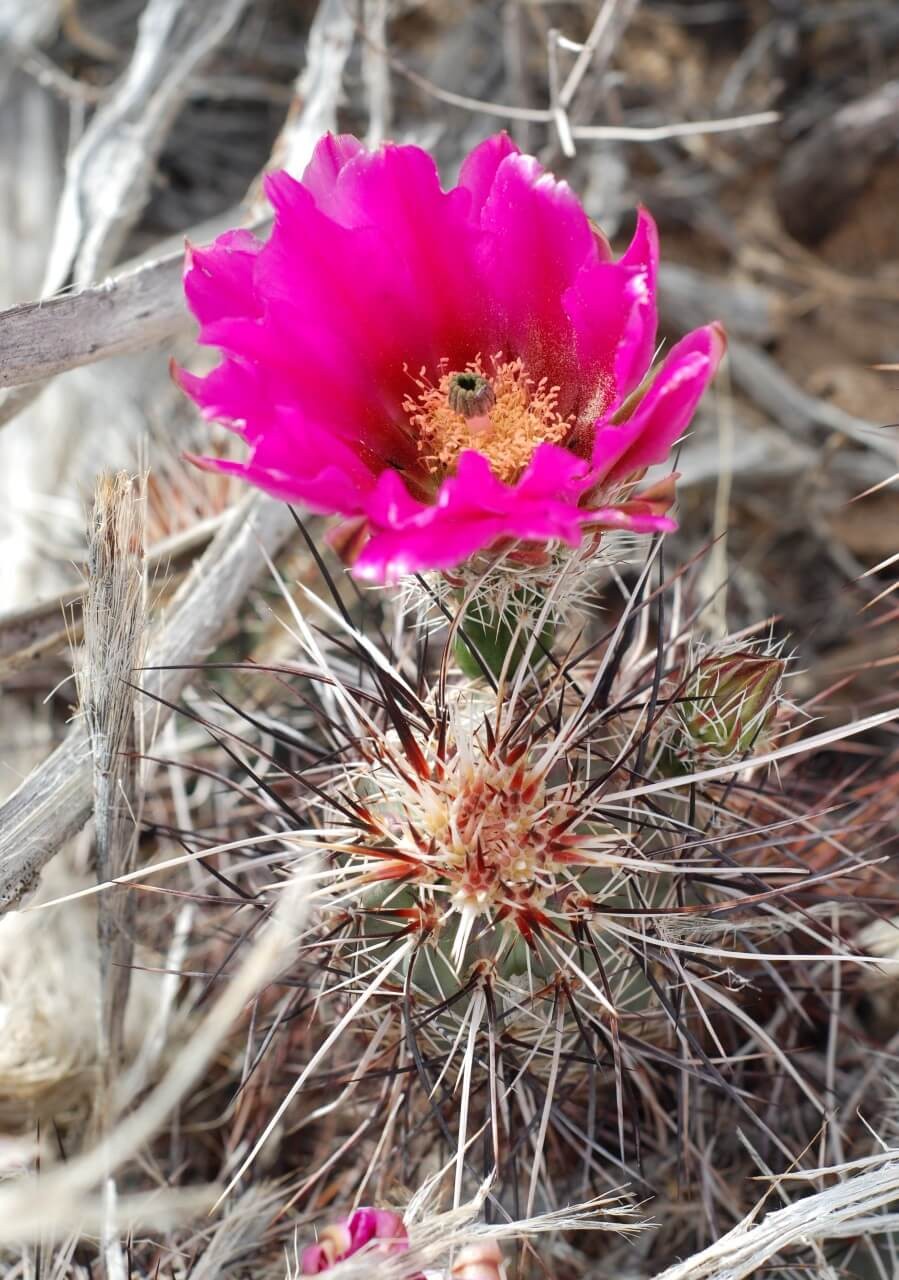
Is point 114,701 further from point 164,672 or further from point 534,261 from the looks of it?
point 534,261

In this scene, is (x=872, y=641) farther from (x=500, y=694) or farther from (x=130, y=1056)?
(x=130, y=1056)

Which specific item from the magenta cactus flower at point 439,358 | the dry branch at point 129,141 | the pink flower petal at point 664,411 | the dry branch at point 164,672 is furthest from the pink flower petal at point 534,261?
the dry branch at point 129,141

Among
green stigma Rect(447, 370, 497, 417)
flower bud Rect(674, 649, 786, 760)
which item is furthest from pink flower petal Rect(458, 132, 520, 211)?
flower bud Rect(674, 649, 786, 760)

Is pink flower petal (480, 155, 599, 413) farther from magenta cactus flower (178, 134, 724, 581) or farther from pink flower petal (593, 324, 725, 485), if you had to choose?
pink flower petal (593, 324, 725, 485)

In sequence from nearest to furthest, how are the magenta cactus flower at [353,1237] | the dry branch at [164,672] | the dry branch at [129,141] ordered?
1. the magenta cactus flower at [353,1237]
2. the dry branch at [164,672]
3. the dry branch at [129,141]

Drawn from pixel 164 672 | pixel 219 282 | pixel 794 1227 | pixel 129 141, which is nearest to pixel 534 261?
pixel 219 282

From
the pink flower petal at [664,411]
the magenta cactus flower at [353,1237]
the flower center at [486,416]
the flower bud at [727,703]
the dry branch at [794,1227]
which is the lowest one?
the dry branch at [794,1227]

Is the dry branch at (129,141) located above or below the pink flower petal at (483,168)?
above

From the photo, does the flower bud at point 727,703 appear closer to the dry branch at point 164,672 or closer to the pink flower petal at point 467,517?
the pink flower petal at point 467,517
